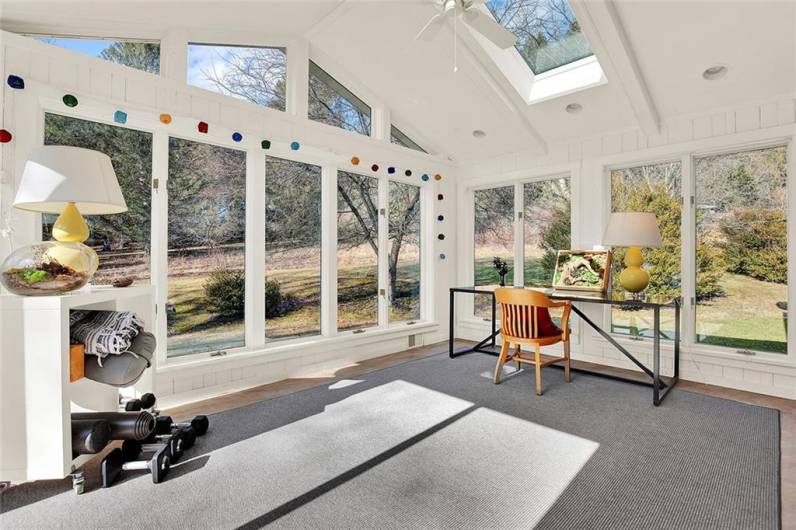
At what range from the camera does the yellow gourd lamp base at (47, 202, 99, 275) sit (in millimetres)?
1823

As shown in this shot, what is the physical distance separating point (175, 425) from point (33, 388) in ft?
2.66

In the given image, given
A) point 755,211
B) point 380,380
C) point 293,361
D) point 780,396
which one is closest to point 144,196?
point 293,361

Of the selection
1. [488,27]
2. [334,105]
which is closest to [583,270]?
[488,27]

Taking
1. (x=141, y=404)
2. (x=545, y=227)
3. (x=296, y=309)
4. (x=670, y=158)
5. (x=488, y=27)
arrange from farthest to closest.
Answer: (x=545, y=227), (x=296, y=309), (x=670, y=158), (x=488, y=27), (x=141, y=404)

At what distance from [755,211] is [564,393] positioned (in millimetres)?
2163

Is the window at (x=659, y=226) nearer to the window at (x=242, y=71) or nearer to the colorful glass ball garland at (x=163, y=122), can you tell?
the colorful glass ball garland at (x=163, y=122)

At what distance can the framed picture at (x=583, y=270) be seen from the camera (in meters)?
3.77

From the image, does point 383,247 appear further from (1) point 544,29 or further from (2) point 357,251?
(1) point 544,29

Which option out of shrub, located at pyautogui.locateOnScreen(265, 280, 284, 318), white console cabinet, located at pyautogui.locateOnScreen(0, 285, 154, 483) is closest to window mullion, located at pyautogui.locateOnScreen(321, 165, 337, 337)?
shrub, located at pyautogui.locateOnScreen(265, 280, 284, 318)

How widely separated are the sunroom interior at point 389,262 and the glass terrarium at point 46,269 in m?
0.01

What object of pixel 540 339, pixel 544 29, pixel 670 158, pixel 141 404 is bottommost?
pixel 141 404

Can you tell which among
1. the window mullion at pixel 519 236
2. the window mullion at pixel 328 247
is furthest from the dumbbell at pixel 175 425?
the window mullion at pixel 519 236

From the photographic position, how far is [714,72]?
309 cm

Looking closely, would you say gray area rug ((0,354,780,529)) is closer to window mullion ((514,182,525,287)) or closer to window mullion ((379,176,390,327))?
window mullion ((379,176,390,327))
